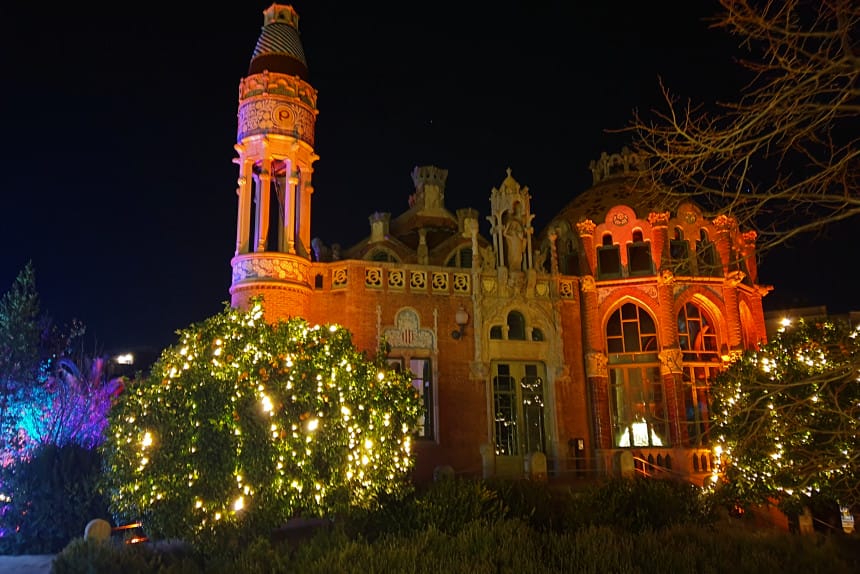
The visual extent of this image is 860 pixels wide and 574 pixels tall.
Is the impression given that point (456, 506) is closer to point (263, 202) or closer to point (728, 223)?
point (728, 223)

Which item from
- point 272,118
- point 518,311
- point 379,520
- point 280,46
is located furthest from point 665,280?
point 280,46

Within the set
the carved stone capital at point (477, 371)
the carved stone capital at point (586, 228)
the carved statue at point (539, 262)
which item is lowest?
the carved stone capital at point (477, 371)

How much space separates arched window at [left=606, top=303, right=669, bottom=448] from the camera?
945 inches

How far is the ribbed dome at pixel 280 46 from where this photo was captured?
22781mm

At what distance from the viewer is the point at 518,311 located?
940 inches

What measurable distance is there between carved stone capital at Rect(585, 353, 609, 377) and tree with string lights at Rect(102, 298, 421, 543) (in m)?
12.0

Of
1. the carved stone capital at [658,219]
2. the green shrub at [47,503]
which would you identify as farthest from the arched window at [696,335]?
the green shrub at [47,503]

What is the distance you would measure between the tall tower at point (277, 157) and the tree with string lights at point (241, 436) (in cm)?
743

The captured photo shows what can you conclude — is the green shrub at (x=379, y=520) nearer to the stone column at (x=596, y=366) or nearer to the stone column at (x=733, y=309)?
the stone column at (x=596, y=366)

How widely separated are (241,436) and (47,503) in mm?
7037

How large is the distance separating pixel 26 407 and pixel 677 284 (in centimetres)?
2302

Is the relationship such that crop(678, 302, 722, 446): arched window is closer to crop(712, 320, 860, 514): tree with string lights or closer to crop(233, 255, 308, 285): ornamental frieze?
crop(712, 320, 860, 514): tree with string lights

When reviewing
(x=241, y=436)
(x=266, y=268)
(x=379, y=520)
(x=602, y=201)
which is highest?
(x=602, y=201)

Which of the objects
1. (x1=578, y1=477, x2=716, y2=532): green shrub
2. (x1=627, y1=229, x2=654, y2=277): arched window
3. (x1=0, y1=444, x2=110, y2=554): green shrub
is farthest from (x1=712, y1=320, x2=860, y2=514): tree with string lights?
(x1=0, y1=444, x2=110, y2=554): green shrub
